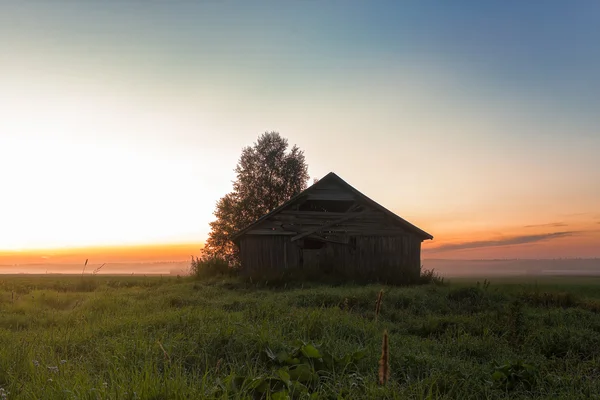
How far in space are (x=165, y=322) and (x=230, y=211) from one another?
A: 1165 inches

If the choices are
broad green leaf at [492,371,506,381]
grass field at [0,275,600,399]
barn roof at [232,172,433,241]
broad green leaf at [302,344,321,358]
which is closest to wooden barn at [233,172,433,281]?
barn roof at [232,172,433,241]

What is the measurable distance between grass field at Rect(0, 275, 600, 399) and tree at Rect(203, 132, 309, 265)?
81.9 feet

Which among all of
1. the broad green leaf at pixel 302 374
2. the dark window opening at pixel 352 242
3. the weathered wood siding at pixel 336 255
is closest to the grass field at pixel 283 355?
the broad green leaf at pixel 302 374

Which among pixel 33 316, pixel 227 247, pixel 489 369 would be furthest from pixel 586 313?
pixel 227 247

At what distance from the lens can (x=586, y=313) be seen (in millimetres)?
12367

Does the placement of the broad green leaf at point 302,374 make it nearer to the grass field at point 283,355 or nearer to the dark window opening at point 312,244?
the grass field at point 283,355

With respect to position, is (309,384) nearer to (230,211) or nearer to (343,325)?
(343,325)

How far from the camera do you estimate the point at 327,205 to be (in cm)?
2589

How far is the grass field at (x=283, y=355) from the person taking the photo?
165 inches

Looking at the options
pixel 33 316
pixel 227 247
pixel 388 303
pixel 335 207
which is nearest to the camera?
pixel 33 316

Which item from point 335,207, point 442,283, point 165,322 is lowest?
point 442,283

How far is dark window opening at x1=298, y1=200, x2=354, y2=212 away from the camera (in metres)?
24.6

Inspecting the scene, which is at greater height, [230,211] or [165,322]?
[230,211]

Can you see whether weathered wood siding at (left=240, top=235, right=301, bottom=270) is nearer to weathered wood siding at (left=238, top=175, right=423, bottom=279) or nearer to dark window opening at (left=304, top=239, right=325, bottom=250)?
weathered wood siding at (left=238, top=175, right=423, bottom=279)
